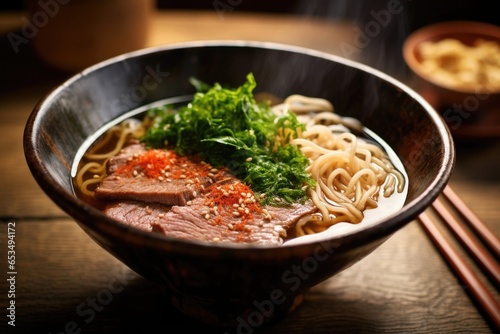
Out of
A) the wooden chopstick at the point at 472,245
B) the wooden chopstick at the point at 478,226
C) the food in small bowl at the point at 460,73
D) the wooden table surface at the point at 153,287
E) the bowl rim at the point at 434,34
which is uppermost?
the bowl rim at the point at 434,34

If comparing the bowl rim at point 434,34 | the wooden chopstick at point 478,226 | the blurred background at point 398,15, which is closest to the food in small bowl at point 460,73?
the bowl rim at point 434,34

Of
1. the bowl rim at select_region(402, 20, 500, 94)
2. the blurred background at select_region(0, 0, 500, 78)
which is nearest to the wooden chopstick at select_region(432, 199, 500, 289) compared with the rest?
the bowl rim at select_region(402, 20, 500, 94)

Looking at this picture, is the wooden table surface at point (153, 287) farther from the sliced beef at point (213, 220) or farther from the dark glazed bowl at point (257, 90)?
the sliced beef at point (213, 220)

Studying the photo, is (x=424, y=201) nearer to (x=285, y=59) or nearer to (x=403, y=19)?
(x=285, y=59)

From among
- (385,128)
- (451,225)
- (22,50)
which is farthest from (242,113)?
(22,50)

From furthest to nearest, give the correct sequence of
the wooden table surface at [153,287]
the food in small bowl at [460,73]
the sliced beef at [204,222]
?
the food in small bowl at [460,73]
the wooden table surface at [153,287]
the sliced beef at [204,222]

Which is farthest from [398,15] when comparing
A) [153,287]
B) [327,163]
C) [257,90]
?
[153,287]
